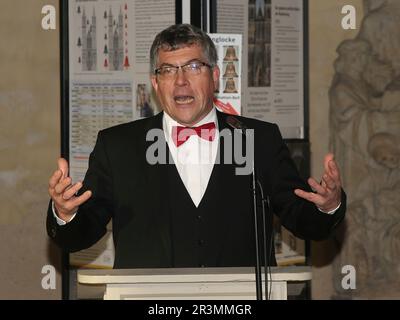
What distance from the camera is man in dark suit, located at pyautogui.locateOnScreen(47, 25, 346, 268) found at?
115 inches

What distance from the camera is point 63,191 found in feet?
7.75

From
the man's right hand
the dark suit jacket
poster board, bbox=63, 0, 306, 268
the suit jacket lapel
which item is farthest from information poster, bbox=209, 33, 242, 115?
the man's right hand

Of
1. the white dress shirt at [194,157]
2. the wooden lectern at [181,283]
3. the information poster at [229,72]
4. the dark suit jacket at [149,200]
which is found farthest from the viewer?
the information poster at [229,72]

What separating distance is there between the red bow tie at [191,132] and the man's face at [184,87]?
58 millimetres

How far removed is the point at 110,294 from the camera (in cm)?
214

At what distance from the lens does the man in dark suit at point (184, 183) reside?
2.91m

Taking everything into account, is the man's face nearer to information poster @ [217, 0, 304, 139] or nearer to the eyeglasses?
the eyeglasses

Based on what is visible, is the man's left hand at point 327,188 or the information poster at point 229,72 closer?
the man's left hand at point 327,188

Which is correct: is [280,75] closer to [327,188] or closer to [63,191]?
[327,188]

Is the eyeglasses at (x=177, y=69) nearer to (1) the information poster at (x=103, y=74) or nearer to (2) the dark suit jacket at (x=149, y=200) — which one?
(2) the dark suit jacket at (x=149, y=200)

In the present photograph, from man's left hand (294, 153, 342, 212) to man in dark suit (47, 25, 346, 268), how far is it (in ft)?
0.78

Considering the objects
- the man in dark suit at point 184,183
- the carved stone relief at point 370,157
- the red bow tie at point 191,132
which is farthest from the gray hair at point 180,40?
the carved stone relief at point 370,157
